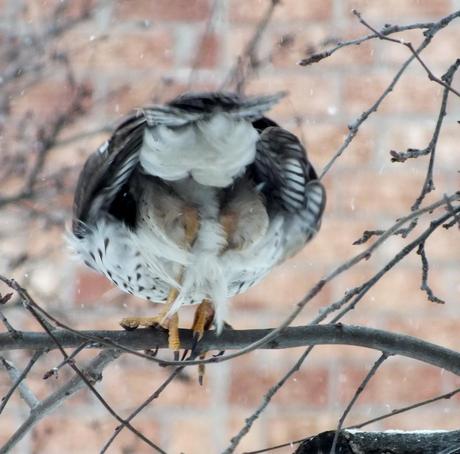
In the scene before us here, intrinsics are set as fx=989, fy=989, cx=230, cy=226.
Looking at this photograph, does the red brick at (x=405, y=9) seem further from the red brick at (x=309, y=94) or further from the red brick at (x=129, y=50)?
the red brick at (x=129, y=50)

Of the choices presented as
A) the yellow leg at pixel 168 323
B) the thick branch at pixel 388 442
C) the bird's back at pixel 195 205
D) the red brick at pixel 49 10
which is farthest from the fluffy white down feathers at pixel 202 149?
the red brick at pixel 49 10

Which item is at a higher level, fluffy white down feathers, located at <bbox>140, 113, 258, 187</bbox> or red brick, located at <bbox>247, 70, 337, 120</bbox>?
red brick, located at <bbox>247, 70, 337, 120</bbox>

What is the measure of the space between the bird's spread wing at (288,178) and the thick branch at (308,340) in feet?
0.47

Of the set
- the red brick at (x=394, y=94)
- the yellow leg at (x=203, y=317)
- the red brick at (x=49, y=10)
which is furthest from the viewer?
the red brick at (x=394, y=94)

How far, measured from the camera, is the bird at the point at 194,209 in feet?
2.89

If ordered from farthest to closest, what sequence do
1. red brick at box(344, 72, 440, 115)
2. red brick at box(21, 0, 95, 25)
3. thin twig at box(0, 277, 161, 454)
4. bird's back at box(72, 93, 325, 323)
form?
red brick at box(344, 72, 440, 115)
red brick at box(21, 0, 95, 25)
bird's back at box(72, 93, 325, 323)
thin twig at box(0, 277, 161, 454)

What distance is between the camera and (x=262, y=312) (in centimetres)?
183

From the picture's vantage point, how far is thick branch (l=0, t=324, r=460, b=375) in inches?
34.3

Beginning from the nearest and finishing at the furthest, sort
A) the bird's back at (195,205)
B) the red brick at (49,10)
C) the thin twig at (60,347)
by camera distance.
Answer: the thin twig at (60,347)
the bird's back at (195,205)
the red brick at (49,10)

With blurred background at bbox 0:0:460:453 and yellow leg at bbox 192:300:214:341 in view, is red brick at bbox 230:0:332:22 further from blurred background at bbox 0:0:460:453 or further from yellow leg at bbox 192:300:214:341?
yellow leg at bbox 192:300:214:341

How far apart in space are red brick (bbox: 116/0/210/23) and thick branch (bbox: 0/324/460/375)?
39.3 inches

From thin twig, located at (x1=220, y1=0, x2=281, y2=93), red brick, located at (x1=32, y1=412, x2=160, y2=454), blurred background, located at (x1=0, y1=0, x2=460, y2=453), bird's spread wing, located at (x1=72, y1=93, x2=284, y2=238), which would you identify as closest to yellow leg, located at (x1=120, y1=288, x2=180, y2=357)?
bird's spread wing, located at (x1=72, y1=93, x2=284, y2=238)

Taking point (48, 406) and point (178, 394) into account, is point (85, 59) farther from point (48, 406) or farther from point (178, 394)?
point (48, 406)

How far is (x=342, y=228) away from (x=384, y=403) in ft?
1.09
